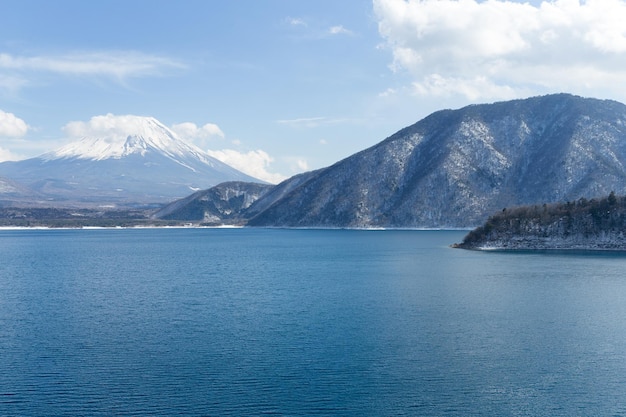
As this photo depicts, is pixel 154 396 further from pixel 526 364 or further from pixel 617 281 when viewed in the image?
pixel 617 281

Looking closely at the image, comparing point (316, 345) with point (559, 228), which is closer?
point (316, 345)

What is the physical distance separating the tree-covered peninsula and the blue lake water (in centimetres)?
5275

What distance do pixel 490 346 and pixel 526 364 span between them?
4544 mm

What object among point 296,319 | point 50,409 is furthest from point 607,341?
point 50,409

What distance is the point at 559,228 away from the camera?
446ft

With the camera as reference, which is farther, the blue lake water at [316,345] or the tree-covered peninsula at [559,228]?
the tree-covered peninsula at [559,228]

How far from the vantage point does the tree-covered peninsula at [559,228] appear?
5133 inches

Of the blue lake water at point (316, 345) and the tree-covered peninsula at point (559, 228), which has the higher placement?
the tree-covered peninsula at point (559, 228)

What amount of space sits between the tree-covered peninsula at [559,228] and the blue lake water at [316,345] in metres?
52.8

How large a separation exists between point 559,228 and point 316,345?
111422 mm

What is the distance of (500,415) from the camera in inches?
1130

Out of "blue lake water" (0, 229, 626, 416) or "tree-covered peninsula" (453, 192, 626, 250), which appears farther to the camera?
"tree-covered peninsula" (453, 192, 626, 250)

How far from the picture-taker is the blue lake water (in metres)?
30.5

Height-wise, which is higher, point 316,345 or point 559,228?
Result: point 559,228
